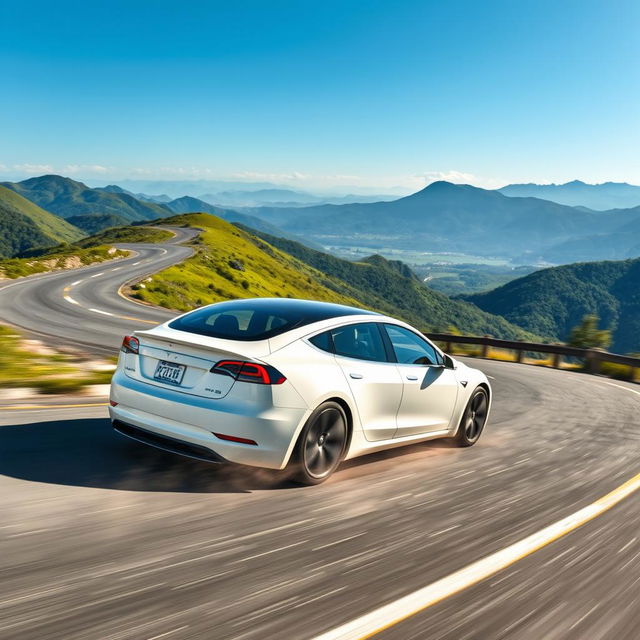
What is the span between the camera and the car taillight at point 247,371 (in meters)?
4.65

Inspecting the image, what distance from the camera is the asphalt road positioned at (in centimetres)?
302

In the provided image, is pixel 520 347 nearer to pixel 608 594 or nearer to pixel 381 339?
pixel 381 339

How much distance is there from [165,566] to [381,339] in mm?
3109

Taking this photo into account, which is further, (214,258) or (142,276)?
(214,258)

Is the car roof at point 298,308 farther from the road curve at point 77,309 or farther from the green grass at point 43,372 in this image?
the road curve at point 77,309

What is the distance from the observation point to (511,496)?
218 inches

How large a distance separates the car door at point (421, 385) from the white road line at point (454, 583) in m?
1.64

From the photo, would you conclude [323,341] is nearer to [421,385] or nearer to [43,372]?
[421,385]

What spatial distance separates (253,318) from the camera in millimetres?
5469

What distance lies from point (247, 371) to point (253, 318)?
2.94ft

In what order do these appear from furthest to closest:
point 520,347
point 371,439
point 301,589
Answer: point 520,347 → point 371,439 → point 301,589

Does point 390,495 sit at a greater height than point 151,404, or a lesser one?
lesser

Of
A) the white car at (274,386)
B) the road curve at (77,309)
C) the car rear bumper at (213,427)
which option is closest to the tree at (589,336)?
the road curve at (77,309)

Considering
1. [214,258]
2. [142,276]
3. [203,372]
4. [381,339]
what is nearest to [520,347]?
[381,339]
